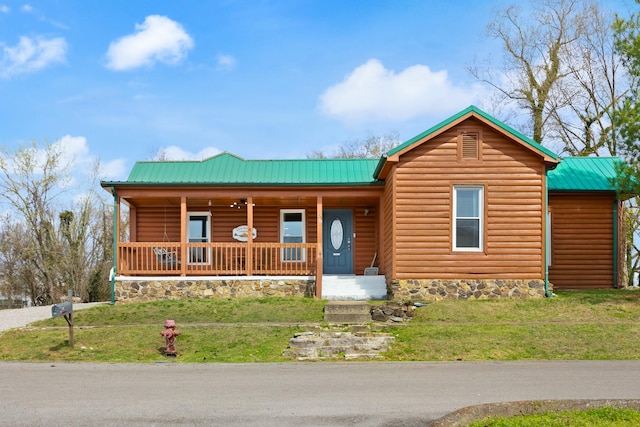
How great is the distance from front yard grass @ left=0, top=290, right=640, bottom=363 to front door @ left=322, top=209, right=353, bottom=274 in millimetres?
4413

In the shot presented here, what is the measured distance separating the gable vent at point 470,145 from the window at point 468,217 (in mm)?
828

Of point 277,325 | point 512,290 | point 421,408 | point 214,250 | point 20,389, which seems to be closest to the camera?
point 421,408

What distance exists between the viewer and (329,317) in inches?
672

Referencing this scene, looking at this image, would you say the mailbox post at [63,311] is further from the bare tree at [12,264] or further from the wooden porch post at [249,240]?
the bare tree at [12,264]

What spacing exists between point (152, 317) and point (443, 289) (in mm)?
7469

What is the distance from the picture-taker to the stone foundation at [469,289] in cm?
1922

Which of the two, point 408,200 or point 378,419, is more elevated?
point 408,200

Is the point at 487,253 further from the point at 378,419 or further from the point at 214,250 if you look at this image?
the point at 378,419

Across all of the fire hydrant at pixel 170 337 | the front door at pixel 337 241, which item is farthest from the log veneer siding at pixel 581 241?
the fire hydrant at pixel 170 337

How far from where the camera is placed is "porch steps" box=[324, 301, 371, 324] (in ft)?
55.8

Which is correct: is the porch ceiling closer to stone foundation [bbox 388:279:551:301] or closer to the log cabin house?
the log cabin house

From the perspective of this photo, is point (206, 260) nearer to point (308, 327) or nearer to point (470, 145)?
point (308, 327)

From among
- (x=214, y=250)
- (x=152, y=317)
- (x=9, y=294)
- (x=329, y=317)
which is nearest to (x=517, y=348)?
(x=329, y=317)

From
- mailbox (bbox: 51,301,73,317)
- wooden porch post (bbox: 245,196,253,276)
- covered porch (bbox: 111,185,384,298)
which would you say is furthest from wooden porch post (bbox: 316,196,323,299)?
mailbox (bbox: 51,301,73,317)
